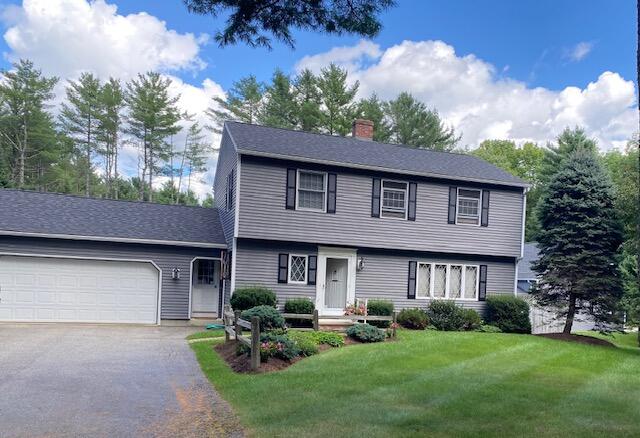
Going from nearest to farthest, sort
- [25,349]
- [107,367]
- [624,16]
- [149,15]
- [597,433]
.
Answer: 1. [597,433]
2. [624,16]
3. [107,367]
4. [25,349]
5. [149,15]

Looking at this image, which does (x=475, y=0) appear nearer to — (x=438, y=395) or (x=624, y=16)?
(x=624, y=16)

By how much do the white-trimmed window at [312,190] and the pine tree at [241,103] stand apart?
22659mm

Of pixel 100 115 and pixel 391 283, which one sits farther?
pixel 100 115

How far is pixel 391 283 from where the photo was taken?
61.1ft

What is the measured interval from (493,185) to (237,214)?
362 inches

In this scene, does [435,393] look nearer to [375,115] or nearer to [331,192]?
[331,192]

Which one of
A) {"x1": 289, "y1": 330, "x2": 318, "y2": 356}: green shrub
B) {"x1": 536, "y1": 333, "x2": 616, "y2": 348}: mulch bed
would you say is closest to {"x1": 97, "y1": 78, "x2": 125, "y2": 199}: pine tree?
{"x1": 289, "y1": 330, "x2": 318, "y2": 356}: green shrub

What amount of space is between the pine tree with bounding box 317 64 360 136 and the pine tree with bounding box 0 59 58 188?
18.2 m

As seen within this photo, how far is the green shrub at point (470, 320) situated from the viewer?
701 inches

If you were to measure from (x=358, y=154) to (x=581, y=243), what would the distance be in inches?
304

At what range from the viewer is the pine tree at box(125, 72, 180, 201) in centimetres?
3791

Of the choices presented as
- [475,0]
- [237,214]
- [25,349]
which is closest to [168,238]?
[237,214]

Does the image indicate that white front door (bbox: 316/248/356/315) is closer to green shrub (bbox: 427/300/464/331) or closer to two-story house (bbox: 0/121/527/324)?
two-story house (bbox: 0/121/527/324)

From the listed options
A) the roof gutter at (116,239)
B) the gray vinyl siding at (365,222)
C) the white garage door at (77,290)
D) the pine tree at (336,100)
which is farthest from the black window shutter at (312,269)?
the pine tree at (336,100)
